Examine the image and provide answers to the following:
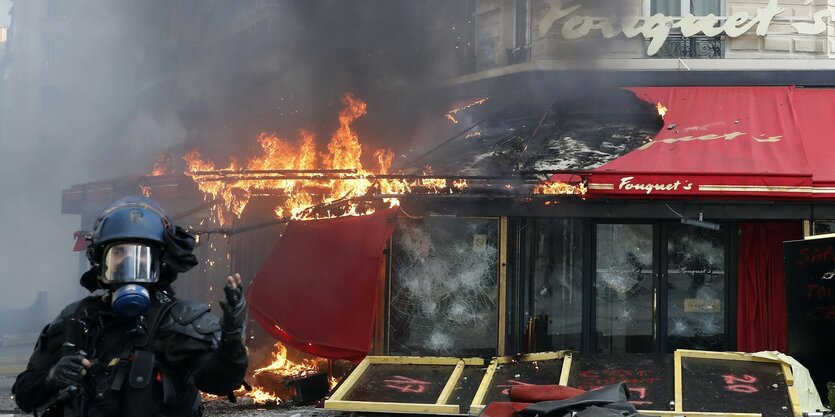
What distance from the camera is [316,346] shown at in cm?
977

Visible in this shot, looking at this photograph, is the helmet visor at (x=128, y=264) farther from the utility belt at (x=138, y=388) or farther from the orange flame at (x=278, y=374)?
the orange flame at (x=278, y=374)

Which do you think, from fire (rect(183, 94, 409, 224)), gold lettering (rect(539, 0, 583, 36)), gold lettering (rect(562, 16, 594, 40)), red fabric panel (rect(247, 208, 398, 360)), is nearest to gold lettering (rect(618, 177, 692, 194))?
fire (rect(183, 94, 409, 224))

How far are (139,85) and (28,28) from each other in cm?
1337

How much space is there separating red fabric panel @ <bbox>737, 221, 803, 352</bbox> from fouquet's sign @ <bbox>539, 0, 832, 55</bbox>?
8.27 ft

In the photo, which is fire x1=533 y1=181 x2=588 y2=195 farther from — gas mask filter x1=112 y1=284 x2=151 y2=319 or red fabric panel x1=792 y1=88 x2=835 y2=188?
gas mask filter x1=112 y1=284 x2=151 y2=319

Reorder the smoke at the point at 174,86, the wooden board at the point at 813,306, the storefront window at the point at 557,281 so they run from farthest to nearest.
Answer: the smoke at the point at 174,86 < the storefront window at the point at 557,281 < the wooden board at the point at 813,306

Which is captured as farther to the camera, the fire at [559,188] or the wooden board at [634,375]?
the fire at [559,188]

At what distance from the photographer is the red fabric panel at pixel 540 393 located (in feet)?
16.1

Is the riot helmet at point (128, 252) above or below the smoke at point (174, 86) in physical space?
below

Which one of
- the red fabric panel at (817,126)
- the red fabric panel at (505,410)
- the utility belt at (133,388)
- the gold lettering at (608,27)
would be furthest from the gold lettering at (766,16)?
the utility belt at (133,388)

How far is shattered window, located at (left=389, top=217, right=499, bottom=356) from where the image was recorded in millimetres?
10656

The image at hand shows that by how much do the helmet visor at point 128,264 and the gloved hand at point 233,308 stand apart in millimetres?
443

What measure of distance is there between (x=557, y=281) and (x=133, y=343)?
7747 mm

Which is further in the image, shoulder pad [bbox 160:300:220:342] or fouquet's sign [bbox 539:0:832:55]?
fouquet's sign [bbox 539:0:832:55]
